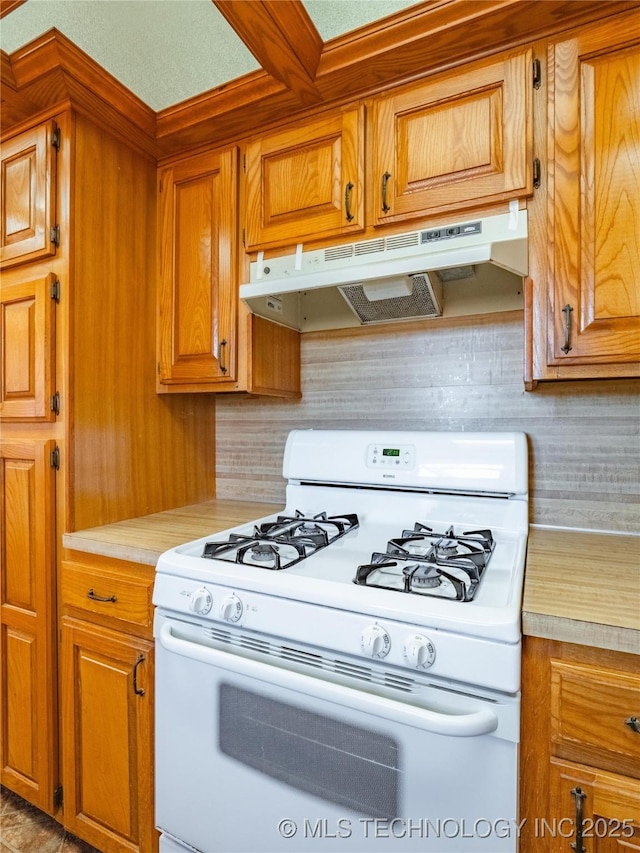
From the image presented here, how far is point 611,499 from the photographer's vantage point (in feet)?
4.43

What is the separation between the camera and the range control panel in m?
1.46

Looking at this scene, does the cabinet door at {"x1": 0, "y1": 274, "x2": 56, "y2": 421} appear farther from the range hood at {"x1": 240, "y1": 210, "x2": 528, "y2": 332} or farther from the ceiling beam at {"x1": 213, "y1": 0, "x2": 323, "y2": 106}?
the ceiling beam at {"x1": 213, "y1": 0, "x2": 323, "y2": 106}

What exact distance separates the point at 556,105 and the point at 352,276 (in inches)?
25.0

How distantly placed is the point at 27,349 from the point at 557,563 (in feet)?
5.38

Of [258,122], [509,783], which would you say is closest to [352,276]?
[258,122]

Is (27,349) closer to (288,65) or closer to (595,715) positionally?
(288,65)

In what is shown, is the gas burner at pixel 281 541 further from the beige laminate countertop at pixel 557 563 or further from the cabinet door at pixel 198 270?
the cabinet door at pixel 198 270

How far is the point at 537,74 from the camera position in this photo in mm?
1146

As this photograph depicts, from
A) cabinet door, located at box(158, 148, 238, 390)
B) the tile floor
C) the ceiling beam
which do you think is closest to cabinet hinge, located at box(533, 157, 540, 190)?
the ceiling beam

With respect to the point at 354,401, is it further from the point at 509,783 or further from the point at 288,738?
the point at 509,783

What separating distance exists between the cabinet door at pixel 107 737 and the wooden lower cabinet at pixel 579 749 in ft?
3.04

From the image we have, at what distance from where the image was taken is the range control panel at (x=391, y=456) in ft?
4.81

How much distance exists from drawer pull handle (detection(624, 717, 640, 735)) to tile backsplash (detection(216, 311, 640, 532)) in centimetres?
70

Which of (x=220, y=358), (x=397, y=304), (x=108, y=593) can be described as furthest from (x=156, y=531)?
(x=397, y=304)
